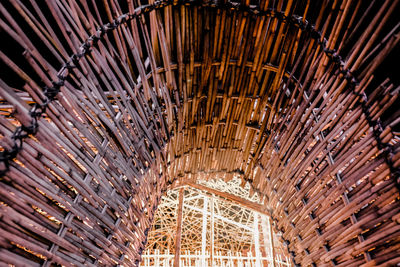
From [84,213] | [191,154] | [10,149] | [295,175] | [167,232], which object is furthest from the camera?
[167,232]

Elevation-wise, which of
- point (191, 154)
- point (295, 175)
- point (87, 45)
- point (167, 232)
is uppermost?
point (167, 232)

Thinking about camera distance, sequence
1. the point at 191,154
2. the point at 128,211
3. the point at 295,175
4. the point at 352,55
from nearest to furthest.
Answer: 1. the point at 352,55
2. the point at 128,211
3. the point at 295,175
4. the point at 191,154

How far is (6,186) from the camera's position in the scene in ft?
1.66

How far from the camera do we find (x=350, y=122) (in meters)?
0.87

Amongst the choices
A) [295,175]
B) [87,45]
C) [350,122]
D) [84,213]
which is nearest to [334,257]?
[295,175]

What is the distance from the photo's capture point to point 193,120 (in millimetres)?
1381

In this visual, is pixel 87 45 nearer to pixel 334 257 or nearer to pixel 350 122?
pixel 350 122

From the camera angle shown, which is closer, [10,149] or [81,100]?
[10,149]

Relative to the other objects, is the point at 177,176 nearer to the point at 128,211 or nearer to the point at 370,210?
the point at 128,211

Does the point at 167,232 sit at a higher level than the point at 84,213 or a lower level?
higher

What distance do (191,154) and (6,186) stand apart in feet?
3.64

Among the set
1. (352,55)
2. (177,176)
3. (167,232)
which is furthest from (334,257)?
(167,232)

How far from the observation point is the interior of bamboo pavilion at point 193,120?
0.61 metres

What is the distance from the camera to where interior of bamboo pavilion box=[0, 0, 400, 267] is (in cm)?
61
